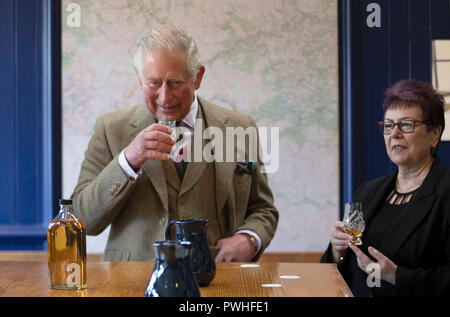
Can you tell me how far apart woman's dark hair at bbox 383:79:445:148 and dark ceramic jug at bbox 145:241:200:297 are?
1.68 m

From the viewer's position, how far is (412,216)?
2.42 meters

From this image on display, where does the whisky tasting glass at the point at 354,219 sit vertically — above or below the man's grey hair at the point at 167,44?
below

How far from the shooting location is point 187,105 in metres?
2.31

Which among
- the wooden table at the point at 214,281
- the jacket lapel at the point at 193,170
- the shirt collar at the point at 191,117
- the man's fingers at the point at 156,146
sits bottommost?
the wooden table at the point at 214,281

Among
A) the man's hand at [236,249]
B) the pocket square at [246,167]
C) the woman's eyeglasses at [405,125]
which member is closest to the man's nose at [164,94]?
the pocket square at [246,167]

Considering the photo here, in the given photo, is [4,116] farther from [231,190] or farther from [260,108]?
[231,190]

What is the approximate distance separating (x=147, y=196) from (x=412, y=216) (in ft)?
3.49

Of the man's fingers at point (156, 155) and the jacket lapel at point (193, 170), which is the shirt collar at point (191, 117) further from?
the man's fingers at point (156, 155)

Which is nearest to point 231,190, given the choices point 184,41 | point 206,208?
point 206,208

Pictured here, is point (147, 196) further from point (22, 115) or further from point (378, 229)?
point (22, 115)

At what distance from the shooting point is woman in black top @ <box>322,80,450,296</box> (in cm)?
226

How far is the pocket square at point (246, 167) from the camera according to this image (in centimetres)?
246

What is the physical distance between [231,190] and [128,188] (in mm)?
448

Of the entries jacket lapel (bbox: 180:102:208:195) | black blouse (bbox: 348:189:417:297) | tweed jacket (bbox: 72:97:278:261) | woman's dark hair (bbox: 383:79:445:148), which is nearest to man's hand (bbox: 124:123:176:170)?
tweed jacket (bbox: 72:97:278:261)
